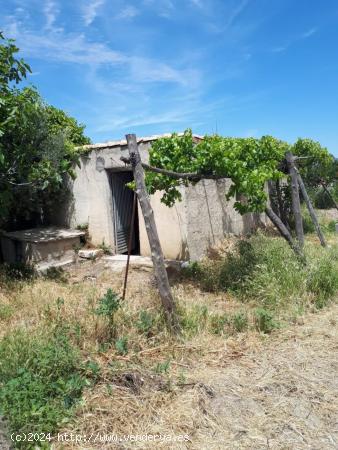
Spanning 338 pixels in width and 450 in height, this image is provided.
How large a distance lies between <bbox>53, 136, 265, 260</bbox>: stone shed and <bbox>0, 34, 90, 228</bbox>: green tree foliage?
0.48m

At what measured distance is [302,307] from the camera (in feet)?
16.5

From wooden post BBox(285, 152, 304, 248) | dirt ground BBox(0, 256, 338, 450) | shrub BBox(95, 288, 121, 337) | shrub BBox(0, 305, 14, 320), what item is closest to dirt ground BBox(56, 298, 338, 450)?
dirt ground BBox(0, 256, 338, 450)

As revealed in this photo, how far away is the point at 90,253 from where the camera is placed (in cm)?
796

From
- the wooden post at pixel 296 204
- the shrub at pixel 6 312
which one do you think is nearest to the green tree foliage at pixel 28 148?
the shrub at pixel 6 312

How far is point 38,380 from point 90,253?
4.91 m

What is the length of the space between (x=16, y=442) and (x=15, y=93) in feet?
17.9

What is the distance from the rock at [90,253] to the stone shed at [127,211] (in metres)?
0.30

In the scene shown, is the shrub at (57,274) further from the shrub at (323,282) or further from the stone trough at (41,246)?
the shrub at (323,282)

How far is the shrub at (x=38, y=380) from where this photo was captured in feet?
9.15

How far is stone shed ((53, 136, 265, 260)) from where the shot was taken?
7375 mm

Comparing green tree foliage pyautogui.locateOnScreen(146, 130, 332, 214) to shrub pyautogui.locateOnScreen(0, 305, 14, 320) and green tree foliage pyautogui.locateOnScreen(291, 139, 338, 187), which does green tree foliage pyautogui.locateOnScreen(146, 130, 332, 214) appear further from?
green tree foliage pyautogui.locateOnScreen(291, 139, 338, 187)

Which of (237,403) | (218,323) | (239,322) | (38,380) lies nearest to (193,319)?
(218,323)

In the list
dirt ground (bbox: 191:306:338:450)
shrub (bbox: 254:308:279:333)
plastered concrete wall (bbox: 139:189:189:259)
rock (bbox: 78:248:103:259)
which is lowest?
dirt ground (bbox: 191:306:338:450)

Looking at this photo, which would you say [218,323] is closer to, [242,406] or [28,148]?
[242,406]
